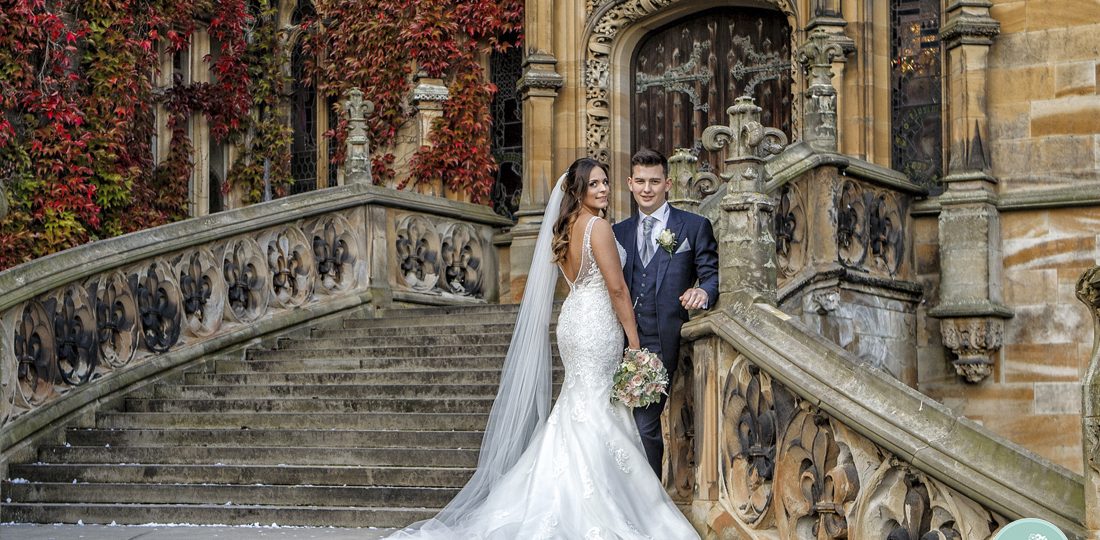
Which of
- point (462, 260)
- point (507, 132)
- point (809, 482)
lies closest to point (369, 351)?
Result: point (462, 260)

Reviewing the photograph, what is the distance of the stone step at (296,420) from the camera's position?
31.9ft

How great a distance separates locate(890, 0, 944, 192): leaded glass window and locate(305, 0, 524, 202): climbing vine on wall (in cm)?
370

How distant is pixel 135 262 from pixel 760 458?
5.61 m

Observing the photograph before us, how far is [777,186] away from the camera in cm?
1077

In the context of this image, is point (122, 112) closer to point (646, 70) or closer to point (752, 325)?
point (646, 70)

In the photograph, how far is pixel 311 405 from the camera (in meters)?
10.4

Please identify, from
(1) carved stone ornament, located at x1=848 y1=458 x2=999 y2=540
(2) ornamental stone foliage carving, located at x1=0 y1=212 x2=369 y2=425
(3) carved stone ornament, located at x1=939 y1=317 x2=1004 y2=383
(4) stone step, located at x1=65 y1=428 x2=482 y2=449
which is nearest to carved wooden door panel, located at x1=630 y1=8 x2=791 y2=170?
(3) carved stone ornament, located at x1=939 y1=317 x2=1004 y2=383

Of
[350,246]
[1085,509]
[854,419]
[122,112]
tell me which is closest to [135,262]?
[350,246]

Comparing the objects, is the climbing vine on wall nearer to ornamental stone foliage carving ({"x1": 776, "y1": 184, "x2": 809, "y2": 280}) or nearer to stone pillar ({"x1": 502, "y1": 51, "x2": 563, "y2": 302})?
stone pillar ({"x1": 502, "y1": 51, "x2": 563, "y2": 302})

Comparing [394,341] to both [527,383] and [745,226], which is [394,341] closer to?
[527,383]

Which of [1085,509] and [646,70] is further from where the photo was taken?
[646,70]

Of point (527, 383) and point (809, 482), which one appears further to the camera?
point (527, 383)

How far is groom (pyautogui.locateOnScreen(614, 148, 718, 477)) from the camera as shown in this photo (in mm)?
7574

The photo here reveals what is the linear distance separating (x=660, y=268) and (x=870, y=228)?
4638 millimetres
